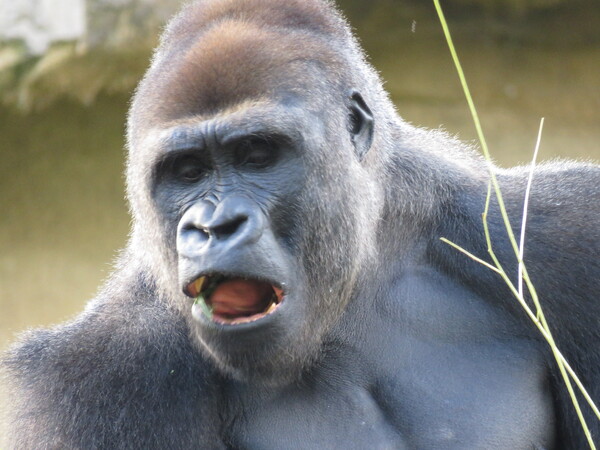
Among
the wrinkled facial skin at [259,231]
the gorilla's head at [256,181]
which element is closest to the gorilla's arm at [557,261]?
the gorilla's head at [256,181]

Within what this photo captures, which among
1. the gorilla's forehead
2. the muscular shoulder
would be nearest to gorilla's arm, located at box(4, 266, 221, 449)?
the muscular shoulder

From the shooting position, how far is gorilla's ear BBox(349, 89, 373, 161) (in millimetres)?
3662

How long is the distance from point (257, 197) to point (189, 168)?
29 cm

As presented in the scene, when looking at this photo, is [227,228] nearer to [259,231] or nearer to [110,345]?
[259,231]

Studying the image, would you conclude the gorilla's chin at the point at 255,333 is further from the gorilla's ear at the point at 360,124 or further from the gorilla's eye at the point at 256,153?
the gorilla's ear at the point at 360,124

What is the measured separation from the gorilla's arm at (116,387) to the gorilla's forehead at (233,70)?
2.46ft

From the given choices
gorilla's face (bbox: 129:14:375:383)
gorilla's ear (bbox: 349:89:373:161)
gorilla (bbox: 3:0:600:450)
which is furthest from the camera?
gorilla's ear (bbox: 349:89:373:161)

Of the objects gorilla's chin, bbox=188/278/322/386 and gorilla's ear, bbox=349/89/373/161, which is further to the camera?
gorilla's ear, bbox=349/89/373/161

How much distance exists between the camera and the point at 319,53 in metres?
3.62

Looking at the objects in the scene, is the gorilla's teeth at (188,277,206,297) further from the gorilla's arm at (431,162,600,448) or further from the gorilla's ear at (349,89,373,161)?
the gorilla's arm at (431,162,600,448)

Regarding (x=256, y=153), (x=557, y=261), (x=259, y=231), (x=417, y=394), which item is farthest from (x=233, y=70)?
(x=557, y=261)

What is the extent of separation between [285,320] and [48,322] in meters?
5.36

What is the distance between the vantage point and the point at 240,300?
322 centimetres

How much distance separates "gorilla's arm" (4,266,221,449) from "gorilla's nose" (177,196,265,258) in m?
0.63
